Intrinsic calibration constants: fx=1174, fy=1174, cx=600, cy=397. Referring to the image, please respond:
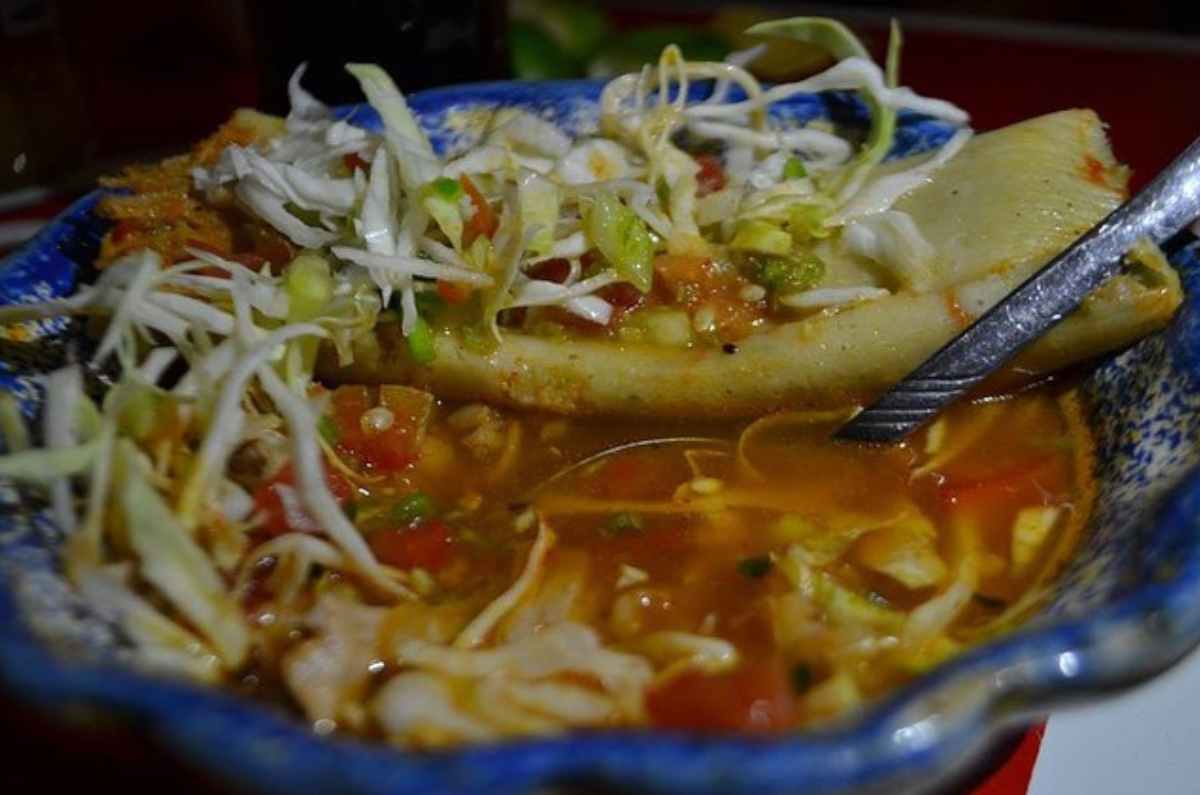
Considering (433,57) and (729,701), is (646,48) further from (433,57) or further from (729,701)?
(729,701)

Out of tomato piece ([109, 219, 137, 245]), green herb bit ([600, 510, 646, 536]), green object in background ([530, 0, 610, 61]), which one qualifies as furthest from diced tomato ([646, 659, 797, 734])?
green object in background ([530, 0, 610, 61])

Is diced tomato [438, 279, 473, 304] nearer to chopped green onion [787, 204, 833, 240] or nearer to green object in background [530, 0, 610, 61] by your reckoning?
chopped green onion [787, 204, 833, 240]

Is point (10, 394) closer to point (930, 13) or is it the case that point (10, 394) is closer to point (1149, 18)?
point (930, 13)

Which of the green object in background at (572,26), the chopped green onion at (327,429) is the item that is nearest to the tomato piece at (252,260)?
the chopped green onion at (327,429)

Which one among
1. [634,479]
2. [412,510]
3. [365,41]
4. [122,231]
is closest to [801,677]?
[634,479]

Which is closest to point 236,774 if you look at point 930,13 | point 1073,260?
point 1073,260
